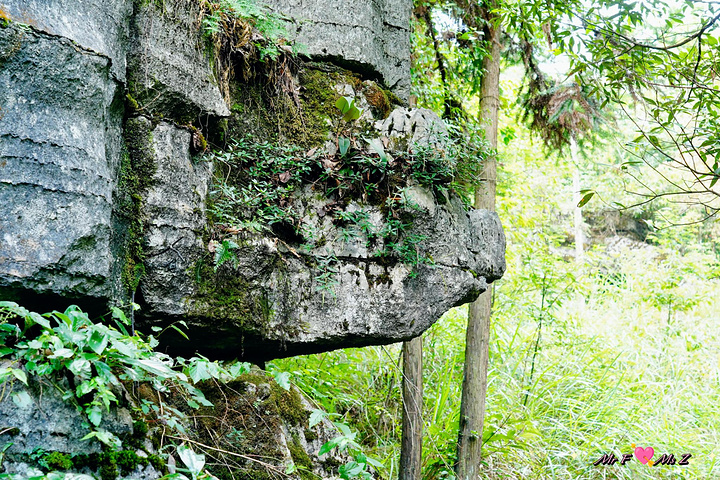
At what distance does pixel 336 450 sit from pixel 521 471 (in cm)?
278

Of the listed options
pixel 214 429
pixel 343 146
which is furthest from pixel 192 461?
pixel 343 146

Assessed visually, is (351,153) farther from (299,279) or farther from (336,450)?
(336,450)

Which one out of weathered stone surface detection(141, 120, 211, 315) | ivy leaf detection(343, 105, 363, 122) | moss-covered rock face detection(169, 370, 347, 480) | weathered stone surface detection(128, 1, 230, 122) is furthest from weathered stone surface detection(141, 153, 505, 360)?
ivy leaf detection(343, 105, 363, 122)

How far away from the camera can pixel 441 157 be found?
299 centimetres

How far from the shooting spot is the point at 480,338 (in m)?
4.91

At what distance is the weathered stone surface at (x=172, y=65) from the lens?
7.88 ft

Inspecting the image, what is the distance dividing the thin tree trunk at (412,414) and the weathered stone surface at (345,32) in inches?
89.0

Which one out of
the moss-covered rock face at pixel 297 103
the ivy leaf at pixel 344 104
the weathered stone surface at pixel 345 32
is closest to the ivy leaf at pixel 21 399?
the moss-covered rock face at pixel 297 103

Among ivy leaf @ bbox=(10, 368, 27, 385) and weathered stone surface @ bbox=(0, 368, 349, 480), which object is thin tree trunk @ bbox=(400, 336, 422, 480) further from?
ivy leaf @ bbox=(10, 368, 27, 385)

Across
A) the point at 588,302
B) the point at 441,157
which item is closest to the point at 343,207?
the point at 441,157

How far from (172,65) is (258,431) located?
1.71 metres

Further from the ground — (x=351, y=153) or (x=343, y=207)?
(x=351, y=153)

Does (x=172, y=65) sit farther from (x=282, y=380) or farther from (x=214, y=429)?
(x=214, y=429)

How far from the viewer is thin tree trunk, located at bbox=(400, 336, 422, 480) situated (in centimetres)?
413
